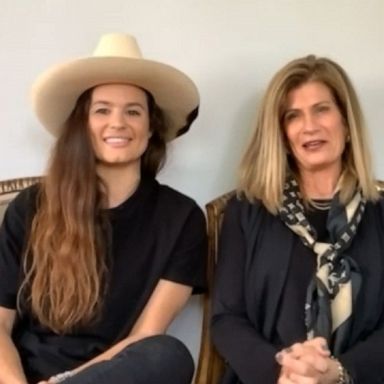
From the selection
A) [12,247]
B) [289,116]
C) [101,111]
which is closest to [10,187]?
[12,247]

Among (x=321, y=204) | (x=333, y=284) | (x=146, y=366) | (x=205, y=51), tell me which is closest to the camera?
(x=146, y=366)

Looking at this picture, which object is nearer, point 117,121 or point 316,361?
point 316,361

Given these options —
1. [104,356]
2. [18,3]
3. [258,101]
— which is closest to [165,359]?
[104,356]

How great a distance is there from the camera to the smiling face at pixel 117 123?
1.75 m

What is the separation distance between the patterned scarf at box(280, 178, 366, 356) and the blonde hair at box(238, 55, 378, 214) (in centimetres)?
10

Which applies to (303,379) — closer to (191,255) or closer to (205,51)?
(191,255)

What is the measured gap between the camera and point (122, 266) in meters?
1.75

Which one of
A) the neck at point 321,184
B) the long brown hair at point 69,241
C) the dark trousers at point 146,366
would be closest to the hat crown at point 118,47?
the long brown hair at point 69,241

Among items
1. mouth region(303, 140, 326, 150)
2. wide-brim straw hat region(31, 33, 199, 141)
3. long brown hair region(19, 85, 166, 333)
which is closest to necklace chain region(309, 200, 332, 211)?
mouth region(303, 140, 326, 150)

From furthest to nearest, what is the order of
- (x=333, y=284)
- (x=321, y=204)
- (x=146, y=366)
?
(x=321, y=204), (x=333, y=284), (x=146, y=366)

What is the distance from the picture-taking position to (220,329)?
1742mm

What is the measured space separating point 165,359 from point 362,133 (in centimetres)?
70

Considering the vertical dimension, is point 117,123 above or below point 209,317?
above

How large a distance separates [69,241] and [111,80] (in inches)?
14.5
